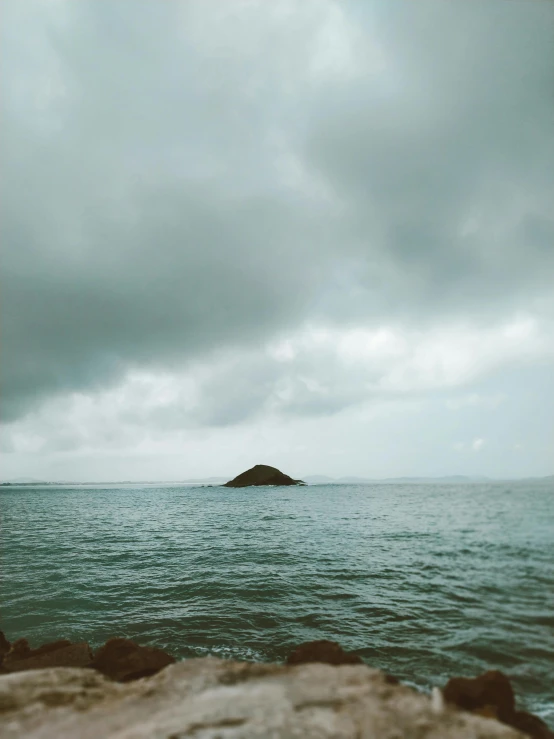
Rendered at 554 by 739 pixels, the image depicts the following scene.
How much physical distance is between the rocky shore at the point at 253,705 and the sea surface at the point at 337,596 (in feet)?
17.7

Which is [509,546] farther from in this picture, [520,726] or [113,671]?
[113,671]

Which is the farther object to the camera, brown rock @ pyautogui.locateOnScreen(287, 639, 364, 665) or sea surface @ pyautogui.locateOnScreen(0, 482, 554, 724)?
sea surface @ pyautogui.locateOnScreen(0, 482, 554, 724)

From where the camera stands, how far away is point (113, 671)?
9.88 meters

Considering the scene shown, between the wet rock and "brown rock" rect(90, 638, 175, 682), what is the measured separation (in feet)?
2.49

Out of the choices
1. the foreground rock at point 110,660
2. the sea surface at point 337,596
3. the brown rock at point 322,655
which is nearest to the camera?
the brown rock at point 322,655

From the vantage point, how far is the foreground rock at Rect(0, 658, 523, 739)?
238 inches

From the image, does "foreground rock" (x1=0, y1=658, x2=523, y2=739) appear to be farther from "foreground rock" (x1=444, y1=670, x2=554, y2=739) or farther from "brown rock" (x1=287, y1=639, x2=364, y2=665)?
"brown rock" (x1=287, y1=639, x2=364, y2=665)

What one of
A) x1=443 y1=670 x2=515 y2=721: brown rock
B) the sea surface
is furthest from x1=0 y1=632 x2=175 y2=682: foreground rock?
x1=443 y1=670 x2=515 y2=721: brown rock

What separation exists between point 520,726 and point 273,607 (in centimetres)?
1354

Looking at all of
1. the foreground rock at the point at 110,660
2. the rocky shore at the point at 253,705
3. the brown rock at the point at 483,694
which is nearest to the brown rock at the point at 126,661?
the foreground rock at the point at 110,660

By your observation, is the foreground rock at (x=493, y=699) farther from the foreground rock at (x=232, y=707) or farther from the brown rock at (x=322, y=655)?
the brown rock at (x=322, y=655)

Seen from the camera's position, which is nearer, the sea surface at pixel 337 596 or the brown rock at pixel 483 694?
the brown rock at pixel 483 694

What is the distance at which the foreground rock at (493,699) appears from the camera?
7156 mm

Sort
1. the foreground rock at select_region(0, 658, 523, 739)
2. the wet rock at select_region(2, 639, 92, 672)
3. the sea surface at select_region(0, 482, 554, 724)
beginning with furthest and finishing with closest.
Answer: the sea surface at select_region(0, 482, 554, 724)
the wet rock at select_region(2, 639, 92, 672)
the foreground rock at select_region(0, 658, 523, 739)
